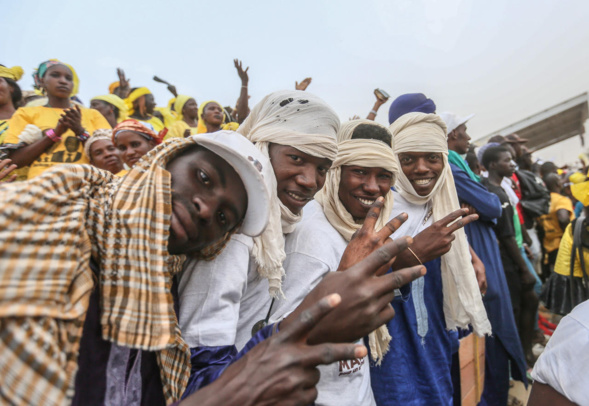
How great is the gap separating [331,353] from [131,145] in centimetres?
277

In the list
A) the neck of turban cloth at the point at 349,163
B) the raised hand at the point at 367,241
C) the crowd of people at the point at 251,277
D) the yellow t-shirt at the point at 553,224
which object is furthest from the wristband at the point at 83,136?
the yellow t-shirt at the point at 553,224

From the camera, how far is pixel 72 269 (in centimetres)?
79

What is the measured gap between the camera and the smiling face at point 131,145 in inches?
117

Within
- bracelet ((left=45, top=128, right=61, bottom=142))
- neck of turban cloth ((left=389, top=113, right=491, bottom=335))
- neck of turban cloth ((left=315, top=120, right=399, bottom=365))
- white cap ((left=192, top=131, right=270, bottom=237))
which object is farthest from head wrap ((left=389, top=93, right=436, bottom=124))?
bracelet ((left=45, top=128, right=61, bottom=142))

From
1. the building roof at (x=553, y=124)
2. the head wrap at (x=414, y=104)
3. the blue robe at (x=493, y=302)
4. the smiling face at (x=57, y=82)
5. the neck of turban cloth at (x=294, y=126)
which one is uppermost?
the building roof at (x=553, y=124)

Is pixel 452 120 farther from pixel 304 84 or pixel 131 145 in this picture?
pixel 131 145


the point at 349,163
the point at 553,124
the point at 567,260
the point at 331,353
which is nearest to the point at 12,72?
the point at 349,163

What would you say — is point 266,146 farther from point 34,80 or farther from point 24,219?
point 34,80

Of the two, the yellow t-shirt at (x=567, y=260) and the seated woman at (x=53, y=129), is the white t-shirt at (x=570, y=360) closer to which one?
the yellow t-shirt at (x=567, y=260)

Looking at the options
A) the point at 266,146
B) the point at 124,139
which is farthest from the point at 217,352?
the point at 124,139

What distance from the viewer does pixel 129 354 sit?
3.43 feet

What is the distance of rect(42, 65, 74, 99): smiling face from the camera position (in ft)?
11.8

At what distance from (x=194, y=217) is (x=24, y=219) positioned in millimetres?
446

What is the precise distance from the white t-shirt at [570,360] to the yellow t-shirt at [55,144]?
362 cm
